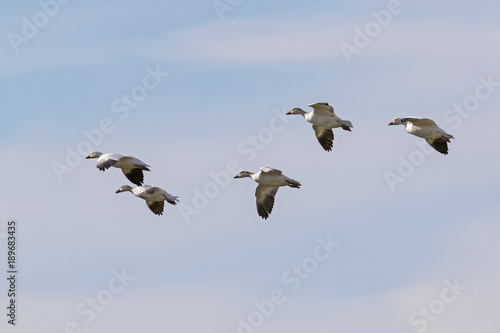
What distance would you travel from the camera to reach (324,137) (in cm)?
4519

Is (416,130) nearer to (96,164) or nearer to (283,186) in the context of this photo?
(283,186)

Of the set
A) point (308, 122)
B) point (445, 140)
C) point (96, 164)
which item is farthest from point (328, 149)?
point (96, 164)

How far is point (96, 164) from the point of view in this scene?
135 ft

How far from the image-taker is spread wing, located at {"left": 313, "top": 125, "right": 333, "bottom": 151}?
45.1 meters

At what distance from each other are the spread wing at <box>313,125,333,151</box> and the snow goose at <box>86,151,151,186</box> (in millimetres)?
5494

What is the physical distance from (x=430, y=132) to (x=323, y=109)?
307cm

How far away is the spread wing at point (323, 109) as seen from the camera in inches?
1682

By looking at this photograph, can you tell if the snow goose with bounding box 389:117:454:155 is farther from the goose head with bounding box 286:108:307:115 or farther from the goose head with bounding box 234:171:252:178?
the goose head with bounding box 234:171:252:178

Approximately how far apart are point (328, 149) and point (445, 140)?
4.29 metres

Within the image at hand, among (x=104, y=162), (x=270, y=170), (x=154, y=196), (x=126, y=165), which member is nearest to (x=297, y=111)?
(x=270, y=170)

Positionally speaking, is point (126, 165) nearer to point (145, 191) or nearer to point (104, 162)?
point (145, 191)

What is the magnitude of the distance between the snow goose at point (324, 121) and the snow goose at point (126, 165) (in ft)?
16.4

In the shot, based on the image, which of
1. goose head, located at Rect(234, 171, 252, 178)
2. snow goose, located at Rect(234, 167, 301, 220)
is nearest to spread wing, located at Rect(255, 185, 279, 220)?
snow goose, located at Rect(234, 167, 301, 220)

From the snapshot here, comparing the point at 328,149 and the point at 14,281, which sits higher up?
the point at 328,149
